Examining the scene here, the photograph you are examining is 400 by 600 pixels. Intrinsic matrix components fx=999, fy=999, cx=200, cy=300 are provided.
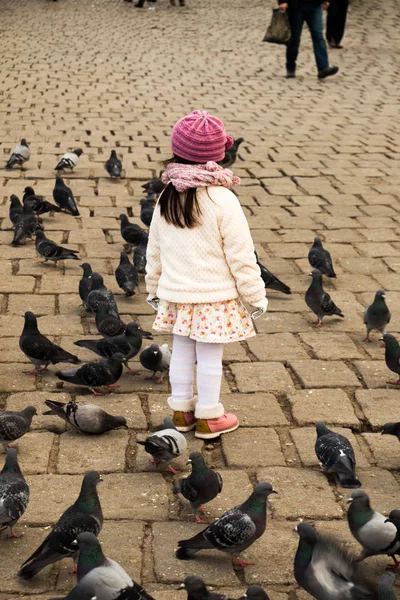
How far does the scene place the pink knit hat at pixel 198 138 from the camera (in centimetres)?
493

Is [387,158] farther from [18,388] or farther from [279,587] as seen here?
[279,587]

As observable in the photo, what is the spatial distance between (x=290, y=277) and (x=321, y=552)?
181 inches

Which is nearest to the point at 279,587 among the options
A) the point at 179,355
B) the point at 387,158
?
the point at 179,355

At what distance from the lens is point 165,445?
486 cm

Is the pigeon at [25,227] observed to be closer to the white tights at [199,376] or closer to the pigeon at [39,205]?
the pigeon at [39,205]

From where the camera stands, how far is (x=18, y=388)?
5938mm

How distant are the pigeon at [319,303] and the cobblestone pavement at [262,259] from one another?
0.12m

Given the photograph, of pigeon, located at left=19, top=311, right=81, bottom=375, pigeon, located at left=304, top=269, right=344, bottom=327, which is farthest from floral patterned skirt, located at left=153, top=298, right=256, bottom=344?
pigeon, located at left=304, top=269, right=344, bottom=327

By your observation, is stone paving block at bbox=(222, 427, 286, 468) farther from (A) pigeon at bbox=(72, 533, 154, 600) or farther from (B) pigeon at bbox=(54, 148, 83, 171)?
(B) pigeon at bbox=(54, 148, 83, 171)

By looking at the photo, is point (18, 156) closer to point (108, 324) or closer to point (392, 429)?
point (108, 324)

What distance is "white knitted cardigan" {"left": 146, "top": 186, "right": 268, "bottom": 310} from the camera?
5.07 metres

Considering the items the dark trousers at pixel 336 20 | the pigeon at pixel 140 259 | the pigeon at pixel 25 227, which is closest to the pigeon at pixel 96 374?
the pigeon at pixel 140 259

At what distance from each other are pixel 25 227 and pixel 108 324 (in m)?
2.54

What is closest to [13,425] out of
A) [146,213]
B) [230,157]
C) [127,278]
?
[127,278]
